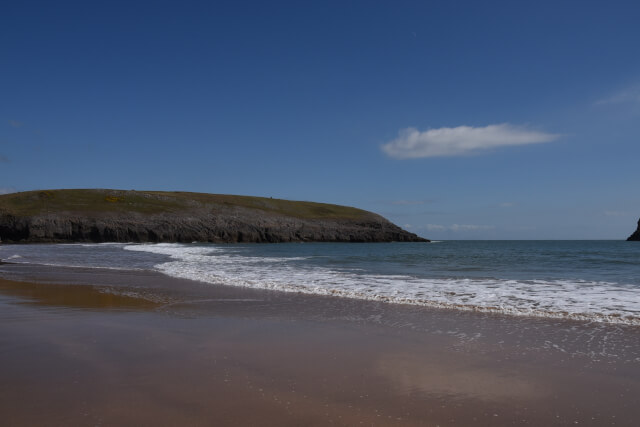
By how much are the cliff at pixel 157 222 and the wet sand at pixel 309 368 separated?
65.0 meters

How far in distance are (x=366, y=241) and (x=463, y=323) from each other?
84.5 meters

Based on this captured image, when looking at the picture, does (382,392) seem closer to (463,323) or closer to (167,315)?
(463,323)

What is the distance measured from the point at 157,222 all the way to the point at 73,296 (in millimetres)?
66156

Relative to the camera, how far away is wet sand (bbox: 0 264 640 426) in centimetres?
363

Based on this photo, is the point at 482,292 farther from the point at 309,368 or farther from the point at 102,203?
the point at 102,203

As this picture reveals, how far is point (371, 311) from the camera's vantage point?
28.5 feet

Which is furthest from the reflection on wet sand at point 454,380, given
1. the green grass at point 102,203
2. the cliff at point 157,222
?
the green grass at point 102,203

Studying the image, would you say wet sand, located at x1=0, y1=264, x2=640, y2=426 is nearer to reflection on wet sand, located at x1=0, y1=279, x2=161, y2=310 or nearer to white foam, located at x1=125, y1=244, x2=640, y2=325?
reflection on wet sand, located at x1=0, y1=279, x2=161, y2=310

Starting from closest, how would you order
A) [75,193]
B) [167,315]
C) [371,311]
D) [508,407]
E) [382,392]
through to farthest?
[508,407] → [382,392] → [167,315] → [371,311] → [75,193]

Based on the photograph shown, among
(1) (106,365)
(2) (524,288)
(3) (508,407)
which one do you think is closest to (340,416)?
(3) (508,407)


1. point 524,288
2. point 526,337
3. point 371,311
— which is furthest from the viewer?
point 524,288

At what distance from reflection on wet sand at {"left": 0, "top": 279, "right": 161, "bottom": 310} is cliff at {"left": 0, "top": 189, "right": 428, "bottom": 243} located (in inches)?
2344

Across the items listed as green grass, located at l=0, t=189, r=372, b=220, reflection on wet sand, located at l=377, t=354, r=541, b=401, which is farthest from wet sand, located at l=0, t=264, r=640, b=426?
green grass, located at l=0, t=189, r=372, b=220

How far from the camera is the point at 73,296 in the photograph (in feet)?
33.9
